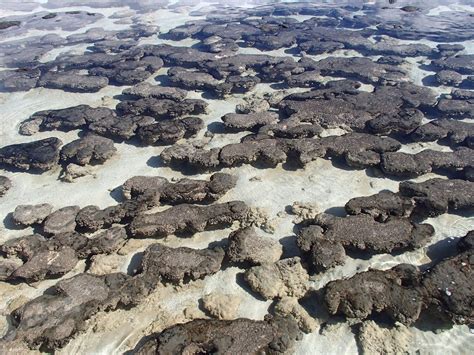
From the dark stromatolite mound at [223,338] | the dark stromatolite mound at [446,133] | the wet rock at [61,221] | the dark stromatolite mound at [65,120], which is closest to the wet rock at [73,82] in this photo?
the dark stromatolite mound at [65,120]

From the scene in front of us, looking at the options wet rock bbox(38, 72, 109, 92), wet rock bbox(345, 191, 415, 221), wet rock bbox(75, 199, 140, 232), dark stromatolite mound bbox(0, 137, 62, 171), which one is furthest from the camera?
wet rock bbox(38, 72, 109, 92)

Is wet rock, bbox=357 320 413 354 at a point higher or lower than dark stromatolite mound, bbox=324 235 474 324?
lower

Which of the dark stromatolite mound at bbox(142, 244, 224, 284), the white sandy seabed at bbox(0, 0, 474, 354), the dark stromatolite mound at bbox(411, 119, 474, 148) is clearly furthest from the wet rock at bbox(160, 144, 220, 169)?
the dark stromatolite mound at bbox(411, 119, 474, 148)

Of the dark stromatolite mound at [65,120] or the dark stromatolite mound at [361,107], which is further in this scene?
the dark stromatolite mound at [65,120]

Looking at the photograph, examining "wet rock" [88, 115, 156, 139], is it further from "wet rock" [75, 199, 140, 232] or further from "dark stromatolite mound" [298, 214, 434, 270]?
"dark stromatolite mound" [298, 214, 434, 270]

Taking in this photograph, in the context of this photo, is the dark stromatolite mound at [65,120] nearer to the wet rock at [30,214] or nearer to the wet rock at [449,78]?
the wet rock at [30,214]

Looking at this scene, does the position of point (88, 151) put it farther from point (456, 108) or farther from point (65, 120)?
point (456, 108)

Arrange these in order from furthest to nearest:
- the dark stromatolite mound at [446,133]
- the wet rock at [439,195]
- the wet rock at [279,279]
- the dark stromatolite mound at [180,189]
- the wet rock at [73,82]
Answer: the wet rock at [73,82] < the dark stromatolite mound at [446,133] < the dark stromatolite mound at [180,189] < the wet rock at [439,195] < the wet rock at [279,279]

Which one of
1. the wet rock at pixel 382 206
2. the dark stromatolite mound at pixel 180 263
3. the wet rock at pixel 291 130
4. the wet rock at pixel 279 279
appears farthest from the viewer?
the wet rock at pixel 291 130
